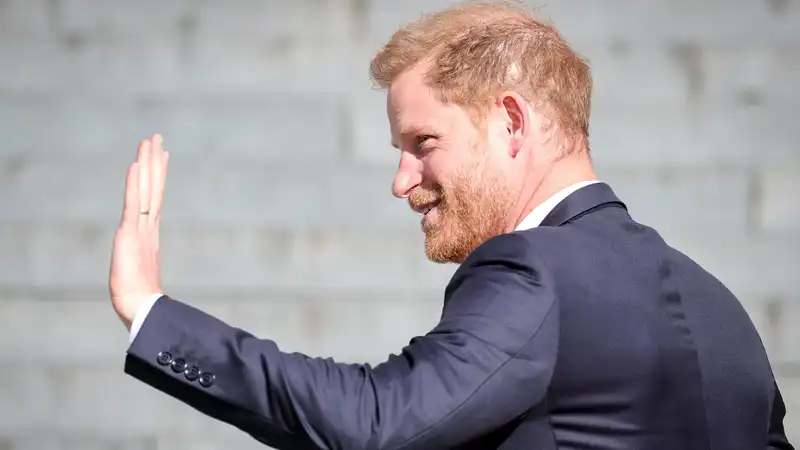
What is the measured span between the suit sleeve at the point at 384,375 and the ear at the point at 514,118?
28 cm

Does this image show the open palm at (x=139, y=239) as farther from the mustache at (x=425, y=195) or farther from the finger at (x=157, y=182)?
the mustache at (x=425, y=195)

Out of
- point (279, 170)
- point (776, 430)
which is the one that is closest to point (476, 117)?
point (776, 430)

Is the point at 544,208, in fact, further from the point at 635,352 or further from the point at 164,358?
the point at 164,358

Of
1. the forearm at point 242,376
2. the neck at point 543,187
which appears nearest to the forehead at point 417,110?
the neck at point 543,187

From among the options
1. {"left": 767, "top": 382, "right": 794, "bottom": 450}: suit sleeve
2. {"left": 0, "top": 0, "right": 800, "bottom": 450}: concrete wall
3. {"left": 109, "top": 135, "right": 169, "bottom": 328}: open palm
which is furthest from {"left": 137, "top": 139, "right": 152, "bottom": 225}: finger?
{"left": 0, "top": 0, "right": 800, "bottom": 450}: concrete wall

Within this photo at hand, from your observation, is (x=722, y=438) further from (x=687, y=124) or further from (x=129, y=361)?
(x=687, y=124)

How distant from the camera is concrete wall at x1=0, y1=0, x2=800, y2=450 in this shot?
342 cm

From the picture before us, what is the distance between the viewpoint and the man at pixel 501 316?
129cm

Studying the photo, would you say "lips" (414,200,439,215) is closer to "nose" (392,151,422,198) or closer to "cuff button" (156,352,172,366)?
"nose" (392,151,422,198)

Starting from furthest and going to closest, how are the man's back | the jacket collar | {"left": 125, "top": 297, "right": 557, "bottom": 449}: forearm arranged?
the jacket collar, the man's back, {"left": 125, "top": 297, "right": 557, "bottom": 449}: forearm

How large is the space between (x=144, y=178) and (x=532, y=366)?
1.65 ft

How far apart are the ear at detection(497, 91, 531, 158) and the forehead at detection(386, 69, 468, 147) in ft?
0.17

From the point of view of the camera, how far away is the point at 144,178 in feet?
4.77

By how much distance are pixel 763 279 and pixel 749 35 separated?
70 cm
